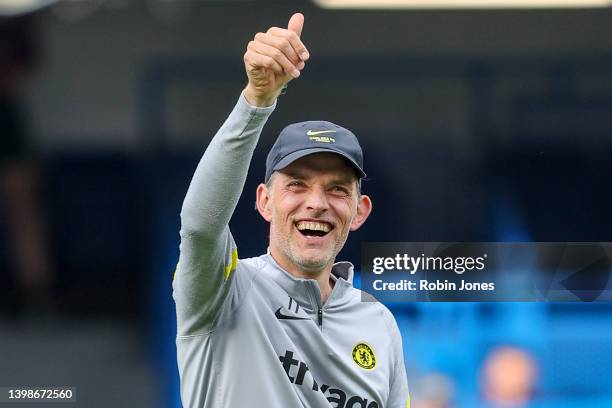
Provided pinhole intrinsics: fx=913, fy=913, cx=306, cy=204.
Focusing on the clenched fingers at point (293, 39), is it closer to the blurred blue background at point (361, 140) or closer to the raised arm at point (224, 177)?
the raised arm at point (224, 177)

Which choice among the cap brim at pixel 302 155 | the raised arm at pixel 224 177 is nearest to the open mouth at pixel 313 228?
the cap brim at pixel 302 155

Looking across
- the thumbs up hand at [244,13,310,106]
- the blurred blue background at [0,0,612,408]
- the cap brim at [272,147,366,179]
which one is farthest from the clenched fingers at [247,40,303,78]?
the blurred blue background at [0,0,612,408]

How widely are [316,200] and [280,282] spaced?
0.58 feet

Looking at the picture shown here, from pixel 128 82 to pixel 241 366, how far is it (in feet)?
4.24

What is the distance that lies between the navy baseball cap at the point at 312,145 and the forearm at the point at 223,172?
10.7 inches

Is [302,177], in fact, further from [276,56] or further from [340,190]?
[276,56]

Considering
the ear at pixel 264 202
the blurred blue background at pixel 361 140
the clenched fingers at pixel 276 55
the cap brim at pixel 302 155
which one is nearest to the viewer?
the clenched fingers at pixel 276 55

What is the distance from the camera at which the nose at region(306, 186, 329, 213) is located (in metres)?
1.63

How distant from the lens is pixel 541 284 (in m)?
2.56

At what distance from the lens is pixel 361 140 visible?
8.39 ft

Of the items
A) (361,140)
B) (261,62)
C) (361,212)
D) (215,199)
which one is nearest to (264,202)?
(361,212)

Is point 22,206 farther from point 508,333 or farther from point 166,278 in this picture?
point 508,333

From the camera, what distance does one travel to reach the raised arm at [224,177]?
129 centimetres

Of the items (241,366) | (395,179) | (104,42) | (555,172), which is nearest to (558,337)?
(555,172)
